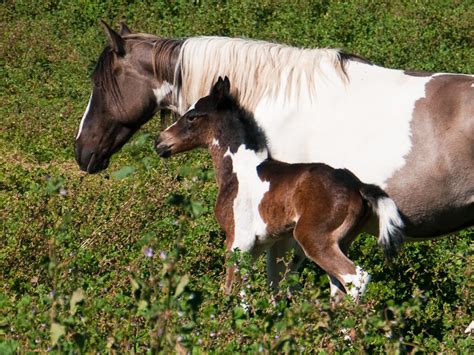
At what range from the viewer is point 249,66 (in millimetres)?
7258

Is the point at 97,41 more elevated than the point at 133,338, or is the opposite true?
the point at 133,338

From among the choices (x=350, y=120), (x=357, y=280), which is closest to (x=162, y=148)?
(x=350, y=120)

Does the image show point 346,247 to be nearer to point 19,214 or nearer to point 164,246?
point 164,246

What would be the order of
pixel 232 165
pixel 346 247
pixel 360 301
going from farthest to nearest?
pixel 232 165 → pixel 346 247 → pixel 360 301

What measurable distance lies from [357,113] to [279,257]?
1058 millimetres

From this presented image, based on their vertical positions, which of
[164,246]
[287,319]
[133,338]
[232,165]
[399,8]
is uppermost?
[287,319]

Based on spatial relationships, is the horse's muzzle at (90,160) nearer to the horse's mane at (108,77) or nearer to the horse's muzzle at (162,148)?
the horse's mane at (108,77)

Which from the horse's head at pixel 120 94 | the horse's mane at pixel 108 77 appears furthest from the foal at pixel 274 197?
the horse's mane at pixel 108 77

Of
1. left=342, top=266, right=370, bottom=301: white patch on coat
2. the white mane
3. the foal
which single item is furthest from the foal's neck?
left=342, top=266, right=370, bottom=301: white patch on coat

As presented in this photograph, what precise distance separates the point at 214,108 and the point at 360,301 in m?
1.89

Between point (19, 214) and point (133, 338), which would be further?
point (19, 214)

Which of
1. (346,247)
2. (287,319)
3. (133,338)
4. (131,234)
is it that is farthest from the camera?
(131,234)

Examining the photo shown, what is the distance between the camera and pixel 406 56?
12906 millimetres

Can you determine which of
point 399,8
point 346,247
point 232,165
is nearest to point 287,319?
point 346,247
